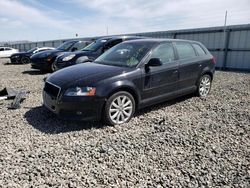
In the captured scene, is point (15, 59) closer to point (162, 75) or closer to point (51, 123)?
point (51, 123)

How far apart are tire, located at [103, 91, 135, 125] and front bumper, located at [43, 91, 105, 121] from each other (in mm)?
146

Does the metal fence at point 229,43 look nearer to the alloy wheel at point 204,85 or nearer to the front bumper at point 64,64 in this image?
the alloy wheel at point 204,85

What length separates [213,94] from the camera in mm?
6840

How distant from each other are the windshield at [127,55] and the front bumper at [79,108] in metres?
1.13

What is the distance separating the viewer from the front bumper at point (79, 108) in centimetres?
399

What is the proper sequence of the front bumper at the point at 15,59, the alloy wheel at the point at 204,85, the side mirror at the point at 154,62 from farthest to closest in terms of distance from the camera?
the front bumper at the point at 15,59 < the alloy wheel at the point at 204,85 < the side mirror at the point at 154,62

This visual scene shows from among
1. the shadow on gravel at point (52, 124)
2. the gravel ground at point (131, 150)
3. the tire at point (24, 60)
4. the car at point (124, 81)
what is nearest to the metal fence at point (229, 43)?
the car at point (124, 81)

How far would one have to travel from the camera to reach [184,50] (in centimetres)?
570

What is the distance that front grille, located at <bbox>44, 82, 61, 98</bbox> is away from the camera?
4164mm

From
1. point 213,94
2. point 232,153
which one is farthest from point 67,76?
point 213,94

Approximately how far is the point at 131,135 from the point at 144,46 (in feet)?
6.84

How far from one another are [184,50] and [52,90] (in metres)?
3.24

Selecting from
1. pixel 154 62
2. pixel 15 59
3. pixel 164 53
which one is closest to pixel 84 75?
pixel 154 62

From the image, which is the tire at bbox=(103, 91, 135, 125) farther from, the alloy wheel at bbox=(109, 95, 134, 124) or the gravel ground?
the gravel ground
